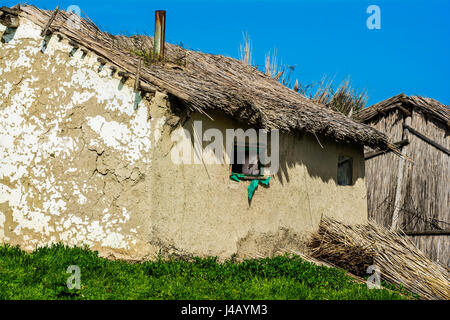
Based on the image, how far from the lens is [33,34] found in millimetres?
8047

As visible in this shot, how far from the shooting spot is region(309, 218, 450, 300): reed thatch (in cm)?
877

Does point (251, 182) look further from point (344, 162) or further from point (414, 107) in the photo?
point (414, 107)

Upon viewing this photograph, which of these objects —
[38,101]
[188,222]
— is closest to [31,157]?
[38,101]

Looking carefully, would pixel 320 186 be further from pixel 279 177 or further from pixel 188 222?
pixel 188 222

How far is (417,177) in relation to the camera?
12.5m

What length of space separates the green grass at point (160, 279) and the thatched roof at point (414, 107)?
5.99m

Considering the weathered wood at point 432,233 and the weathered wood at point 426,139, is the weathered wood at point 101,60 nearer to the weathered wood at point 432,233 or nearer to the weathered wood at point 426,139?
A: the weathered wood at point 426,139

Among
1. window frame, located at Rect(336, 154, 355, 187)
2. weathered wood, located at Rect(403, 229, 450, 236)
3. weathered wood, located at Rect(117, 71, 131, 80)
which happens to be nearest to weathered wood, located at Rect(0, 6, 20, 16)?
weathered wood, located at Rect(117, 71, 131, 80)

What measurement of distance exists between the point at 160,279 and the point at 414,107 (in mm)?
8434

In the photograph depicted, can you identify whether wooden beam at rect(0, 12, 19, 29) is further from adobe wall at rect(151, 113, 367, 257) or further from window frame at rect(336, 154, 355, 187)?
window frame at rect(336, 154, 355, 187)

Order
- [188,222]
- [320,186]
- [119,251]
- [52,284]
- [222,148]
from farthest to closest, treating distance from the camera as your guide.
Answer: [320,186]
[222,148]
[188,222]
[119,251]
[52,284]

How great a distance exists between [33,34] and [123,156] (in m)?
2.41

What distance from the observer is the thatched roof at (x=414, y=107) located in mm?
12352

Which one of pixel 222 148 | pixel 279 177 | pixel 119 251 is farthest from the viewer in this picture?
pixel 279 177
